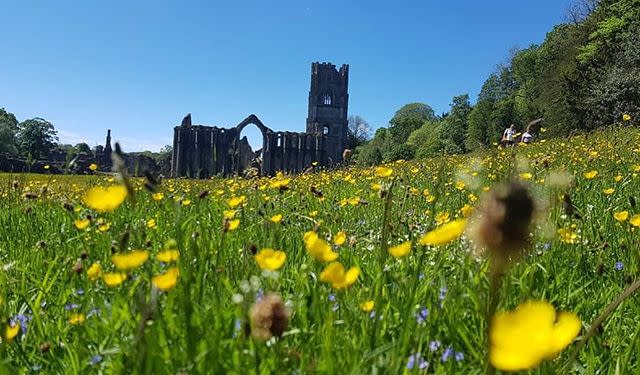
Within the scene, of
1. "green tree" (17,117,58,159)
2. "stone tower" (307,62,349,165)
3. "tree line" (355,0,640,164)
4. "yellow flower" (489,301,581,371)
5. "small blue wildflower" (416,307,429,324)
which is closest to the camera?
"yellow flower" (489,301,581,371)

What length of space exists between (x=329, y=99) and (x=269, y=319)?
68538 mm

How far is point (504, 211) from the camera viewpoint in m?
0.42

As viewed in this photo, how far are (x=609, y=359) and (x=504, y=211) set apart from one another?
3.15 feet

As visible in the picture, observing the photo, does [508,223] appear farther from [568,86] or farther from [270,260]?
[568,86]

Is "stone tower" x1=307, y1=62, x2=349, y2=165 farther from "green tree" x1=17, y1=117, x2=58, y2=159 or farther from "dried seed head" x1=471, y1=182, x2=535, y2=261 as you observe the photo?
"dried seed head" x1=471, y1=182, x2=535, y2=261

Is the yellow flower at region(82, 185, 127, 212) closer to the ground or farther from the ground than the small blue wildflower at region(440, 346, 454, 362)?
farther from the ground

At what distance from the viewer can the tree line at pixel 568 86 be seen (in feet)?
60.8

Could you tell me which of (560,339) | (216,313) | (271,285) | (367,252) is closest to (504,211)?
(560,339)

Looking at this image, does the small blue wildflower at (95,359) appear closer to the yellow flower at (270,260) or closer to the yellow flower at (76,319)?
the yellow flower at (76,319)

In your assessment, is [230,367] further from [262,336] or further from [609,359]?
[609,359]

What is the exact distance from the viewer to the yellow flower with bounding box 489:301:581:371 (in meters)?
0.41

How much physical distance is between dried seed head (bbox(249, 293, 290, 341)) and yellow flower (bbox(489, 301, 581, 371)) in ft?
0.95

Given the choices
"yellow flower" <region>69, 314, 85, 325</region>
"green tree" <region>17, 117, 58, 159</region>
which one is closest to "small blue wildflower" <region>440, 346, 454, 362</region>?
"yellow flower" <region>69, 314, 85, 325</region>

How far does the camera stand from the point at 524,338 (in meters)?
0.43
